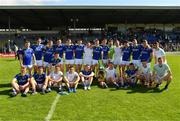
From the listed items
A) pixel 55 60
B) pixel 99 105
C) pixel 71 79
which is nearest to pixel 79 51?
pixel 55 60

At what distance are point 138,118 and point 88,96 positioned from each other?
3.07 meters

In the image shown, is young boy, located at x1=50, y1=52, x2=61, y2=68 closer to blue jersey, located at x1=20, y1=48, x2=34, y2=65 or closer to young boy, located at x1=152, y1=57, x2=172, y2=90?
blue jersey, located at x1=20, y1=48, x2=34, y2=65

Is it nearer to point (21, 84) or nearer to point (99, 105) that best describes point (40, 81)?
point (21, 84)

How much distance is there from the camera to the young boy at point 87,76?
13594 mm

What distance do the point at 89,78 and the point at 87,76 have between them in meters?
0.11

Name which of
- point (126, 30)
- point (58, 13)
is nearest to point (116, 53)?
point (58, 13)

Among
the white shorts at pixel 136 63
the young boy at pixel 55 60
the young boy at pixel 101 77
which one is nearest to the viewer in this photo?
the young boy at pixel 101 77

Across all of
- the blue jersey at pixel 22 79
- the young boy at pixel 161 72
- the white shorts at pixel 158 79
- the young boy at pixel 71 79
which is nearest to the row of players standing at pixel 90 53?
the young boy at pixel 161 72

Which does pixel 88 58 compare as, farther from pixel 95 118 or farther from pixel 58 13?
pixel 58 13

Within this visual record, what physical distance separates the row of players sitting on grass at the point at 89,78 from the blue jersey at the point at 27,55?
0.52 meters

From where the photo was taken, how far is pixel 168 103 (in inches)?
426

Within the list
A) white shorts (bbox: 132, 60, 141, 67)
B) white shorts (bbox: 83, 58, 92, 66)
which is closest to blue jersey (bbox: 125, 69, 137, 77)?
white shorts (bbox: 132, 60, 141, 67)

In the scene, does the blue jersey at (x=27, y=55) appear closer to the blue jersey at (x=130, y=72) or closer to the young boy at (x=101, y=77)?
the young boy at (x=101, y=77)

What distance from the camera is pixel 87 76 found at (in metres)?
13.7
